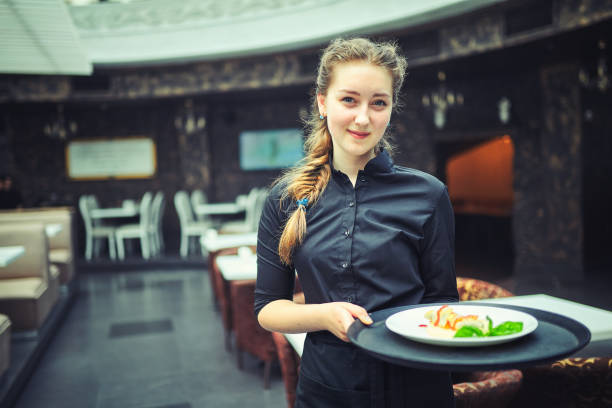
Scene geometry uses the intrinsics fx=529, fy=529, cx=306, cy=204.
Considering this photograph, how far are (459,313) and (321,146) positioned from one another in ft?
1.63

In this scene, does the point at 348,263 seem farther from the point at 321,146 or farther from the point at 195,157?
the point at 195,157

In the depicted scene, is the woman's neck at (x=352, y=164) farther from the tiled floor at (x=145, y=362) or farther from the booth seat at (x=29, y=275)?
the booth seat at (x=29, y=275)

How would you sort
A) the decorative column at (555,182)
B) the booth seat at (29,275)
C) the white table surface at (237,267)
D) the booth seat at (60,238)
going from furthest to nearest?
1. the decorative column at (555,182)
2. the booth seat at (60,238)
3. the booth seat at (29,275)
4. the white table surface at (237,267)

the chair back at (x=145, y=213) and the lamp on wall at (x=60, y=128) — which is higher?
the lamp on wall at (x=60, y=128)

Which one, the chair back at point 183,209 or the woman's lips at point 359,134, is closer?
the woman's lips at point 359,134

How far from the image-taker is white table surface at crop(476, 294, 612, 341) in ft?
5.86

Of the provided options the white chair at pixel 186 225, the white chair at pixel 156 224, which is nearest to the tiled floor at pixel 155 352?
the white chair at pixel 186 225

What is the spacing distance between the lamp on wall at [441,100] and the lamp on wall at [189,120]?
394 cm

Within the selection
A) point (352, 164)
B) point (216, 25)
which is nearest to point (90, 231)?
point (216, 25)

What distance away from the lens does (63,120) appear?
9.98 m

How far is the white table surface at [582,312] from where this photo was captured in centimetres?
179

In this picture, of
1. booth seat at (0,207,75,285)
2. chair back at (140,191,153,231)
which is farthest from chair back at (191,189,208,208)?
booth seat at (0,207,75,285)

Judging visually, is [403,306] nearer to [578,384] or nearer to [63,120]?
[578,384]

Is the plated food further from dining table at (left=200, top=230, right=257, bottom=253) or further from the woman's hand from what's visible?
dining table at (left=200, top=230, right=257, bottom=253)
